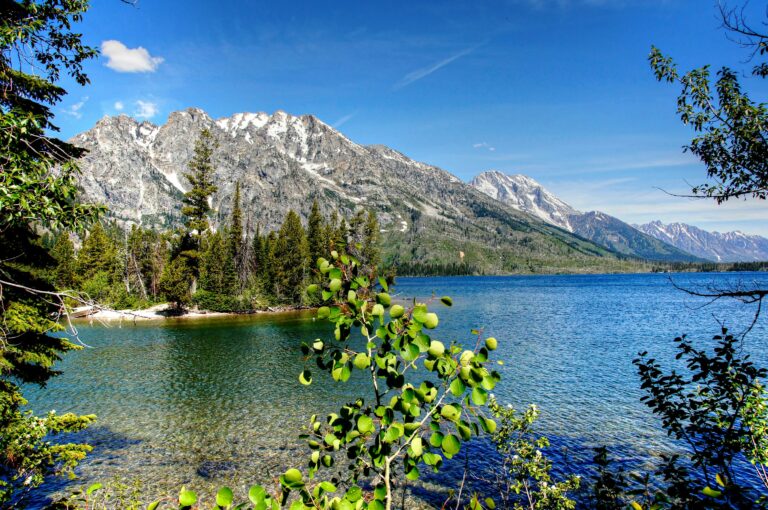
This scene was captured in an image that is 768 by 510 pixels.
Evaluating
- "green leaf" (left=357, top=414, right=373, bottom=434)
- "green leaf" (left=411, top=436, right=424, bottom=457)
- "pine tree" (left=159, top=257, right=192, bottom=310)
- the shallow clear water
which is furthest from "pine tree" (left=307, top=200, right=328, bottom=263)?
"green leaf" (left=411, top=436, right=424, bottom=457)

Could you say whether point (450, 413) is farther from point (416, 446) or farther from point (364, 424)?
point (364, 424)

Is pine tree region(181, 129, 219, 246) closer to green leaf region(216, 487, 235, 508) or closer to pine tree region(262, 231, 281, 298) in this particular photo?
pine tree region(262, 231, 281, 298)

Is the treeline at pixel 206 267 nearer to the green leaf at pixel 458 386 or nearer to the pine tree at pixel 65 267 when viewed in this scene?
the pine tree at pixel 65 267

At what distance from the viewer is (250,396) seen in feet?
79.6

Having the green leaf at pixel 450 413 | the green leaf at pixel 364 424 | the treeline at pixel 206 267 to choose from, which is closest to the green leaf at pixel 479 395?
the green leaf at pixel 450 413

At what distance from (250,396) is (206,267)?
5509 centimetres

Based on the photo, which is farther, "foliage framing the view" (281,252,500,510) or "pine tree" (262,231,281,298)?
"pine tree" (262,231,281,298)

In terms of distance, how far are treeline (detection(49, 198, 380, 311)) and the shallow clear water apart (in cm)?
1920

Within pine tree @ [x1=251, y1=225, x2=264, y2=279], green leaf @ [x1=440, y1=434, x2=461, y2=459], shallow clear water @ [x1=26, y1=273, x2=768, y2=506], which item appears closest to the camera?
green leaf @ [x1=440, y1=434, x2=461, y2=459]

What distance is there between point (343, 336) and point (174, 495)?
1355 centimetres

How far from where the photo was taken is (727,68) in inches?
299

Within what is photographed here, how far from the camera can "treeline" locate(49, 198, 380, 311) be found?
215 ft

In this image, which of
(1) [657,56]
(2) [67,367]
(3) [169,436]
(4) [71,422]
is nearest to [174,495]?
(4) [71,422]

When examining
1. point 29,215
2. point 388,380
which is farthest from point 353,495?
point 29,215
